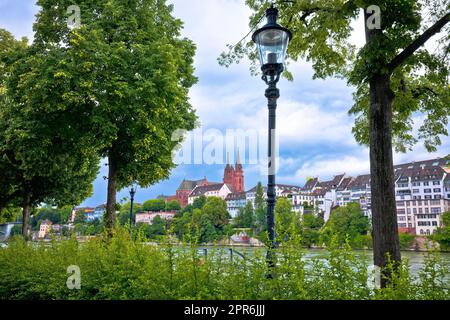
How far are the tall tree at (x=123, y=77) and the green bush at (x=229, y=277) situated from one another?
9.63 metres

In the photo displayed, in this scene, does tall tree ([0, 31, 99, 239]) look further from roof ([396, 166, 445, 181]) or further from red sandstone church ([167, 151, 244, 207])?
red sandstone church ([167, 151, 244, 207])

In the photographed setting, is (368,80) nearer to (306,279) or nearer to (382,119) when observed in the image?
(382,119)

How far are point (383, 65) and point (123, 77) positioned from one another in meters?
10.5

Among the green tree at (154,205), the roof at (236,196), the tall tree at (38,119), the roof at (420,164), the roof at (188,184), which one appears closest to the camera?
the tall tree at (38,119)

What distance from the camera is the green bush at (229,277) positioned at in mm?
3789

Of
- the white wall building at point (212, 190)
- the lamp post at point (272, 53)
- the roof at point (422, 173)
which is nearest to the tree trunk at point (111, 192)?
the lamp post at point (272, 53)

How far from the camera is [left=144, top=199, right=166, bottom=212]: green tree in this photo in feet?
446

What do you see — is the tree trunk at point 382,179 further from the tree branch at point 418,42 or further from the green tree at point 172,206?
the green tree at point 172,206

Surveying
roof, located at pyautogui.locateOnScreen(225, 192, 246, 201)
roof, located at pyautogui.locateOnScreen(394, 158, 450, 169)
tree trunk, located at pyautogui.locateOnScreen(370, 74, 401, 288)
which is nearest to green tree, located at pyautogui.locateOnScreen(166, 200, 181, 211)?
roof, located at pyautogui.locateOnScreen(225, 192, 246, 201)

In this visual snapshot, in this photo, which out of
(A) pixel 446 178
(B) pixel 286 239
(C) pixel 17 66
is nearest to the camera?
(B) pixel 286 239

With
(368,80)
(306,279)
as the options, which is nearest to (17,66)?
(368,80)

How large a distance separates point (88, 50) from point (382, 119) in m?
11.6

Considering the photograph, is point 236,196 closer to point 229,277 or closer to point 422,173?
point 422,173

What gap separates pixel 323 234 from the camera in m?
4.72
